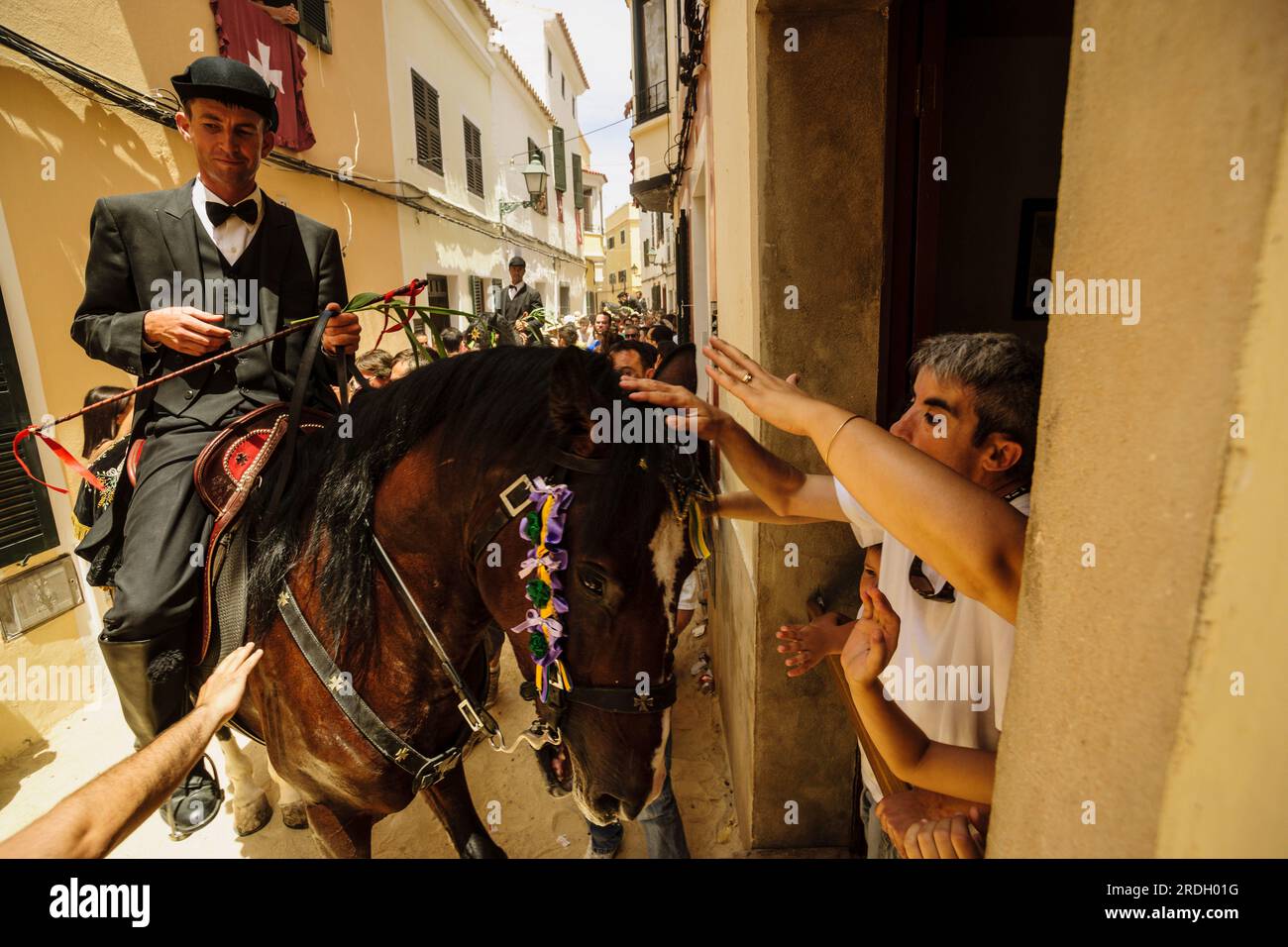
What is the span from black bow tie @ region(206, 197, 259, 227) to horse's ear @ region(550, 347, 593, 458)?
69.5 inches

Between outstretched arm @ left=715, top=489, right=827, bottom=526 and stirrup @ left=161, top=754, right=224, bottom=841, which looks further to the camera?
stirrup @ left=161, top=754, right=224, bottom=841

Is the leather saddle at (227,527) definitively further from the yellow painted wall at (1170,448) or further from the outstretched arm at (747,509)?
the yellow painted wall at (1170,448)

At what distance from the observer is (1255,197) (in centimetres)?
50

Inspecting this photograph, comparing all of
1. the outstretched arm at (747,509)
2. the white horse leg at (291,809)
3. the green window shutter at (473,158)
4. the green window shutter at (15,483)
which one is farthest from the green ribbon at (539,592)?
the green window shutter at (473,158)

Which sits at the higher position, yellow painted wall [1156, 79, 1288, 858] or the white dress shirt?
the white dress shirt

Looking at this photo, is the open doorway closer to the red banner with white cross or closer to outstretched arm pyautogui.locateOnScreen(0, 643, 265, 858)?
outstretched arm pyautogui.locateOnScreen(0, 643, 265, 858)

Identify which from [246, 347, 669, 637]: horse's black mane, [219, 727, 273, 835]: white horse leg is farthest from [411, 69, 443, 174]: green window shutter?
[246, 347, 669, 637]: horse's black mane

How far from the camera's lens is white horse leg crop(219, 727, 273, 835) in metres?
3.44

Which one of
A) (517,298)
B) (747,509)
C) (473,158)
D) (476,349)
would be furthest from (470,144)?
(747,509)

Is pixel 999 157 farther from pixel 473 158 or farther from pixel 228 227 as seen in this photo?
pixel 473 158

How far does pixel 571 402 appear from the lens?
162 cm

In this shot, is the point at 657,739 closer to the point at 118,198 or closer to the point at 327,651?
the point at 327,651
